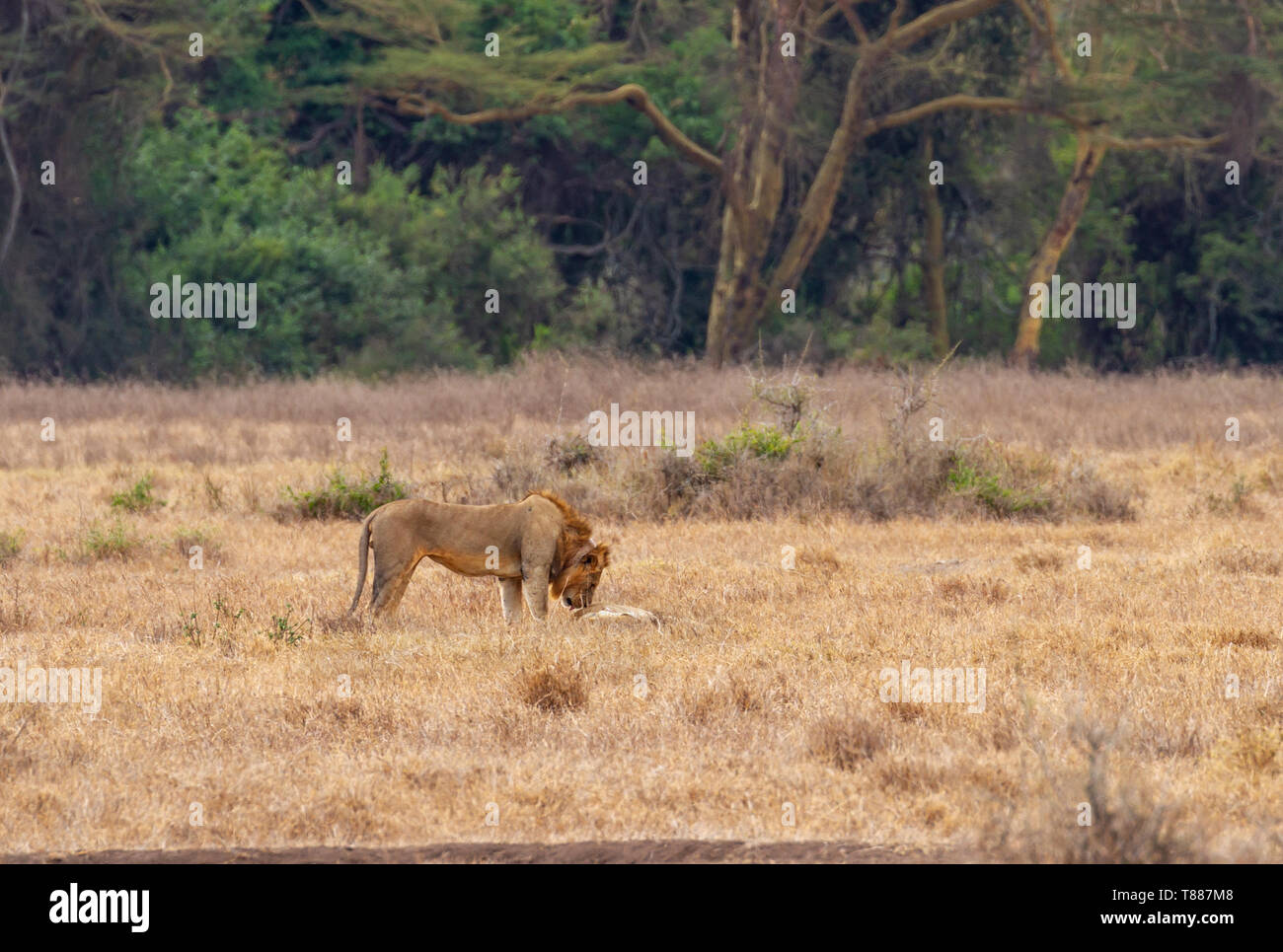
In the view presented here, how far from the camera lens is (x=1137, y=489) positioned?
1408 centimetres

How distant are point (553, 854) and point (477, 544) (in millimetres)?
3346

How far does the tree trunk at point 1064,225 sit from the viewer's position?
29.7 metres

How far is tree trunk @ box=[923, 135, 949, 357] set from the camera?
32.9 metres

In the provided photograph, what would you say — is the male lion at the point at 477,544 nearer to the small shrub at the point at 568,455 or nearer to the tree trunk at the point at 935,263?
the small shrub at the point at 568,455

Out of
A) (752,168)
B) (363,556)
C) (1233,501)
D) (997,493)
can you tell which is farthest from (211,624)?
(752,168)

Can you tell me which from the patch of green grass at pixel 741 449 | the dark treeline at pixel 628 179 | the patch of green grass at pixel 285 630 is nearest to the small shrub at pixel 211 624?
the patch of green grass at pixel 285 630

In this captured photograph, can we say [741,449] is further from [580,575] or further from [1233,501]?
[580,575]

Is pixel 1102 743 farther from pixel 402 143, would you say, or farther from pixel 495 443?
pixel 402 143

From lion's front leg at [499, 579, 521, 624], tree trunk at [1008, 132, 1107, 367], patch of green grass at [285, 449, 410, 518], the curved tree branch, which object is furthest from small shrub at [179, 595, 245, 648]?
tree trunk at [1008, 132, 1107, 367]

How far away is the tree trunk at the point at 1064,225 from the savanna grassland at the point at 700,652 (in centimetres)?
1398

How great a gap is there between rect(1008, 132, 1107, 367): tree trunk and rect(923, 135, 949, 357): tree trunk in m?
2.11

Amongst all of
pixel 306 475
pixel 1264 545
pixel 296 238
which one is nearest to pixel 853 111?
pixel 296 238

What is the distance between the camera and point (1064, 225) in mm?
29891

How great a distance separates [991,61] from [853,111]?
12.0 ft
